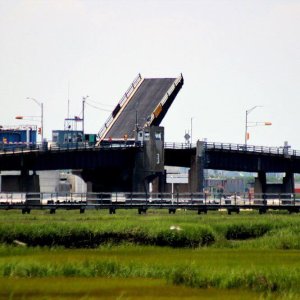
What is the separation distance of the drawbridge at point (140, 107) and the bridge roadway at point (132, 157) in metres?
3.15

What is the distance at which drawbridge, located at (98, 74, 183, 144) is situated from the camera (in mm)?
123438

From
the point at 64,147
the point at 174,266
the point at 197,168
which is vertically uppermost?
the point at 64,147

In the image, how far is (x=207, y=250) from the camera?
55562 mm

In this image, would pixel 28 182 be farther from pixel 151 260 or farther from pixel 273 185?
pixel 151 260

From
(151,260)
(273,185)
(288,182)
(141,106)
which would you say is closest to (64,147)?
(141,106)

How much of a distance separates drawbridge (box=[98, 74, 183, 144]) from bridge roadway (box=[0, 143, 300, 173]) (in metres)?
3.15

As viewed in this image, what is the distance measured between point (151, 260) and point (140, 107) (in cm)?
7866

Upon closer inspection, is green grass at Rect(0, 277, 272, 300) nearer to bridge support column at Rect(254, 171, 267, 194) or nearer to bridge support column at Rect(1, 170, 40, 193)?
bridge support column at Rect(1, 170, 40, 193)

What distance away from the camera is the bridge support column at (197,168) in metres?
130

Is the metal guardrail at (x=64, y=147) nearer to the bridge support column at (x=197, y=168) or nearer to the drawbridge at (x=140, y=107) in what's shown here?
the drawbridge at (x=140, y=107)

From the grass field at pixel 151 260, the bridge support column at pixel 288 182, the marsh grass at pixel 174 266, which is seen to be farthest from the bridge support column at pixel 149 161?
the marsh grass at pixel 174 266

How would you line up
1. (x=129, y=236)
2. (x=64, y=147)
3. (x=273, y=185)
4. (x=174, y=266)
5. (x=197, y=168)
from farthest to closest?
(x=273, y=185) < (x=197, y=168) < (x=64, y=147) < (x=129, y=236) < (x=174, y=266)

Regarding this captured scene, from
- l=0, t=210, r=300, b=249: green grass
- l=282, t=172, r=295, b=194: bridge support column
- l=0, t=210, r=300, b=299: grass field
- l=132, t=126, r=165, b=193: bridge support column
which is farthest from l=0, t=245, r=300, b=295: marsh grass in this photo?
l=282, t=172, r=295, b=194: bridge support column

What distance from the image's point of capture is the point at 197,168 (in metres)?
130
